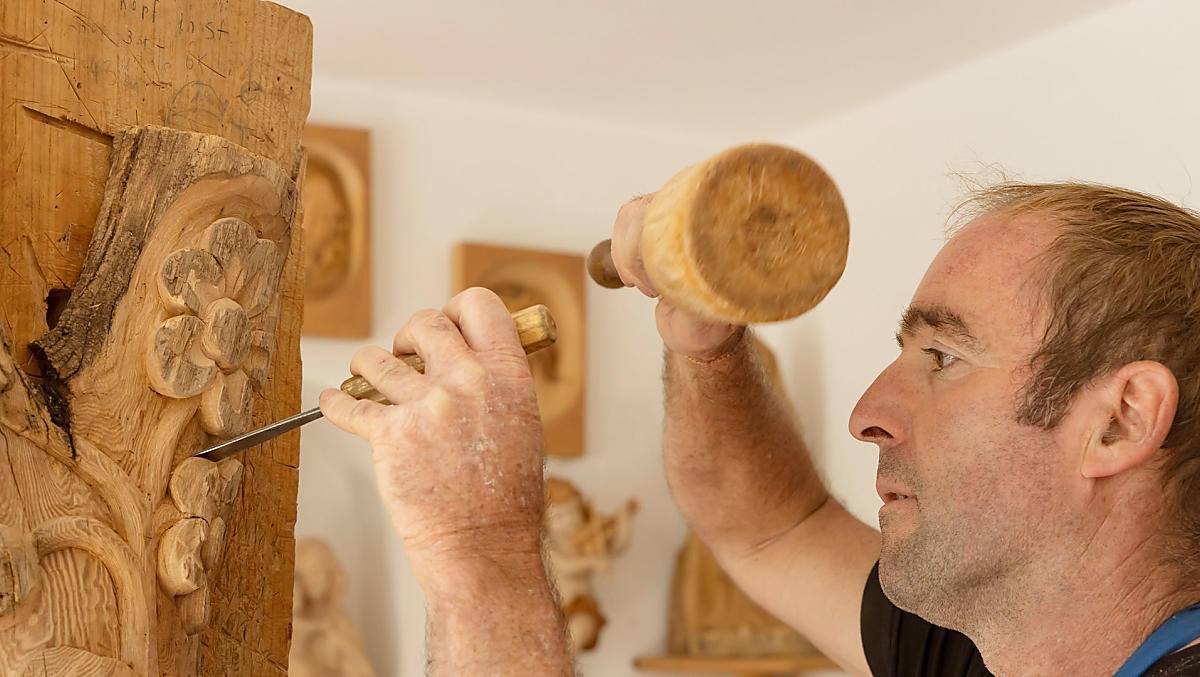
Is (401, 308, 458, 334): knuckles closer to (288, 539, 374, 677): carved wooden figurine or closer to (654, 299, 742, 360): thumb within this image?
(654, 299, 742, 360): thumb

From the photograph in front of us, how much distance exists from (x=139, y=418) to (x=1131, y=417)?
1.05 m

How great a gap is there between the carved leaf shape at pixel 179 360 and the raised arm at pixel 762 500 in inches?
27.9

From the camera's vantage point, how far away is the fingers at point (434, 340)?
39.3 inches

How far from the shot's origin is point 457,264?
328 cm

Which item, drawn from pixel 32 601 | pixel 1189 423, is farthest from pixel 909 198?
pixel 32 601

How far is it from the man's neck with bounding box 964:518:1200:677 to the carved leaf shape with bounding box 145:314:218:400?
0.94 m

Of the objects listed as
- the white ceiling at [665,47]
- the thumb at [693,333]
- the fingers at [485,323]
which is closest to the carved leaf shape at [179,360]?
the fingers at [485,323]

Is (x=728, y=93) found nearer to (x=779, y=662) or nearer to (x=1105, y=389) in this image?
(x=779, y=662)

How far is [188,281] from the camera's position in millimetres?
1023

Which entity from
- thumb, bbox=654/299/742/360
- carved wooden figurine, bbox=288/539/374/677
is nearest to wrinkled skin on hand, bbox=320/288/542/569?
thumb, bbox=654/299/742/360

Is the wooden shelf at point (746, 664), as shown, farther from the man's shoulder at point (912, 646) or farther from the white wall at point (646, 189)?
the man's shoulder at point (912, 646)

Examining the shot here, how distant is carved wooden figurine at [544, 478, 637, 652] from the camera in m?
3.29

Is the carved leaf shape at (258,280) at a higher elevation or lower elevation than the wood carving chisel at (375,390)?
higher

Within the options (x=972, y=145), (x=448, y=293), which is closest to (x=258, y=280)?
(x=448, y=293)
